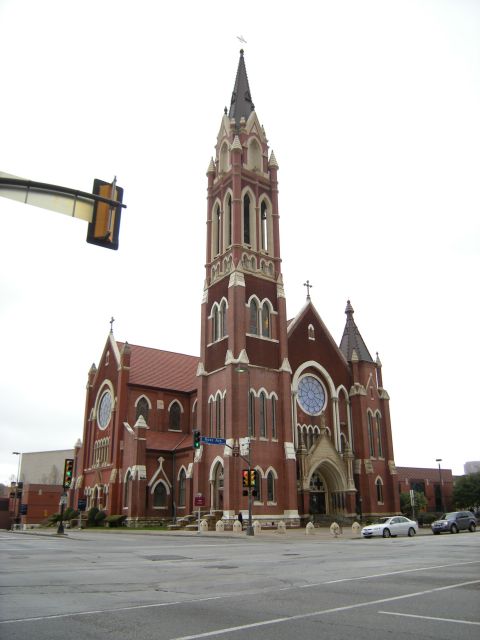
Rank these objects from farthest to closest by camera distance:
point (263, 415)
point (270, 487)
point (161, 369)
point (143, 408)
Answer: point (161, 369)
point (143, 408)
point (263, 415)
point (270, 487)

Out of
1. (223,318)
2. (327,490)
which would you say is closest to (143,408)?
(223,318)

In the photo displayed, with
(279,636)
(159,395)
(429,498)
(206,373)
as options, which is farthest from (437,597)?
(429,498)

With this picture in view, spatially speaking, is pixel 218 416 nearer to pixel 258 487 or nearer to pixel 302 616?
pixel 258 487

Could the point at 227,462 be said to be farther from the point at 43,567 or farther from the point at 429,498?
the point at 429,498

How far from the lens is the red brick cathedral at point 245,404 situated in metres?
44.4

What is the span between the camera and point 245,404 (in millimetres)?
43688

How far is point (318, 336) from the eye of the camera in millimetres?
53094

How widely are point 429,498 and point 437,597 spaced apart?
3598 inches

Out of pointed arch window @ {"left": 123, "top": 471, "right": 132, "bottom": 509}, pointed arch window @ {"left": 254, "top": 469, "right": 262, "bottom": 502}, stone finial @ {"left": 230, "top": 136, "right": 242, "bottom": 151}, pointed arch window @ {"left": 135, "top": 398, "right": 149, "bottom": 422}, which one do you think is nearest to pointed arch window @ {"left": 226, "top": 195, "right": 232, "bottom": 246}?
stone finial @ {"left": 230, "top": 136, "right": 242, "bottom": 151}

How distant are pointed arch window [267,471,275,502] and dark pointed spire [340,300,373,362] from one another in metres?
15.5

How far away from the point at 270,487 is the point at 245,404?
6577 mm

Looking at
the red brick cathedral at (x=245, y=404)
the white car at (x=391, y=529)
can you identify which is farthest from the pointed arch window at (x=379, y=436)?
the white car at (x=391, y=529)

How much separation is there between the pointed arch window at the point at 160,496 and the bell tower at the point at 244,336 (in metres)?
7.79

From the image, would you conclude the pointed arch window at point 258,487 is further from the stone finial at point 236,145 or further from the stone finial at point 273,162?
the stone finial at point 273,162
